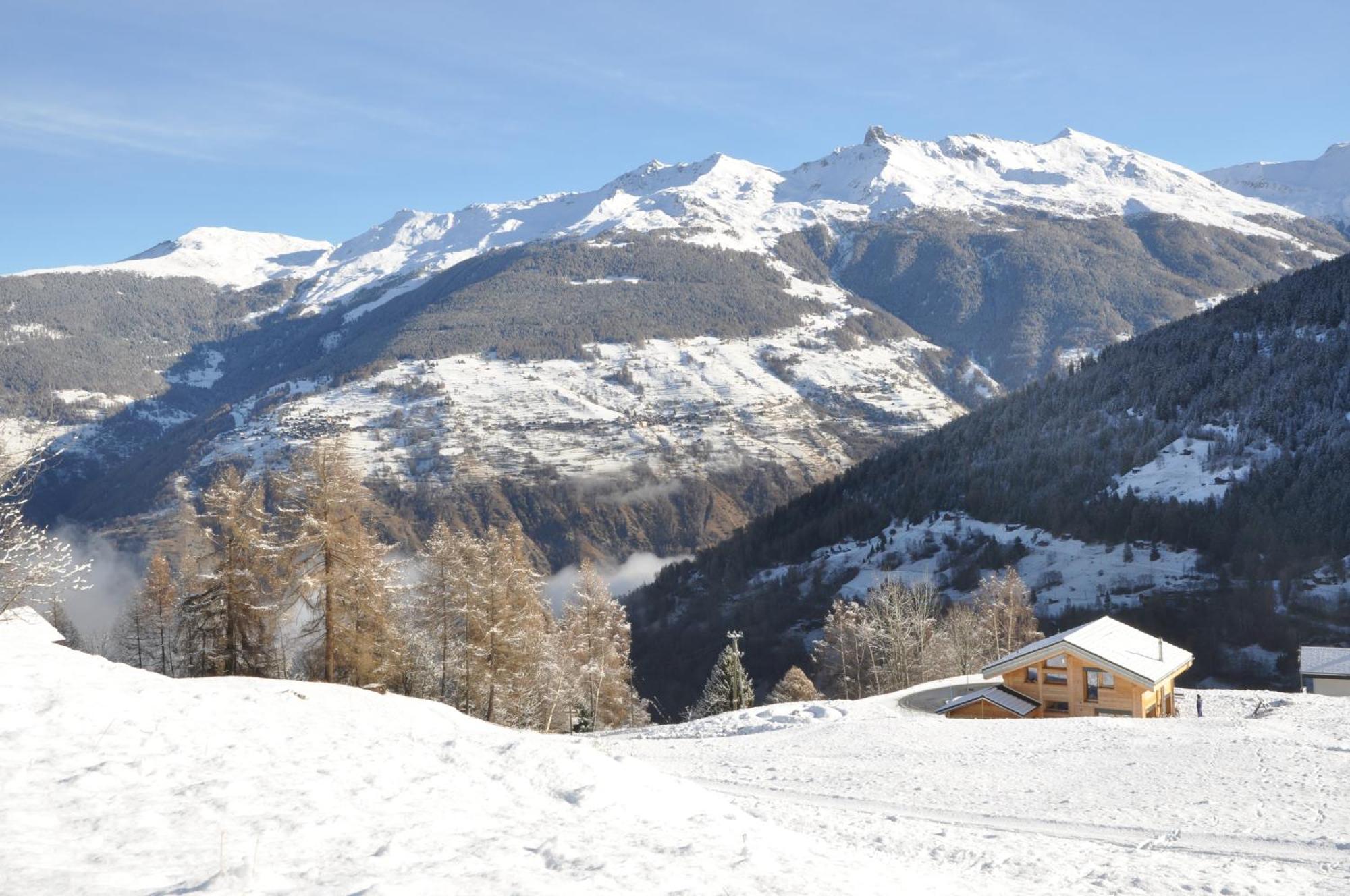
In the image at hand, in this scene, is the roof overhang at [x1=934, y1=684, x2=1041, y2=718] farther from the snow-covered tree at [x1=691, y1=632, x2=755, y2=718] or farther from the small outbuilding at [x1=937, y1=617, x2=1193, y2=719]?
the snow-covered tree at [x1=691, y1=632, x2=755, y2=718]

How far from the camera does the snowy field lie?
11.3 m

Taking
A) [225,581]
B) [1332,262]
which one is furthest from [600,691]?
[1332,262]

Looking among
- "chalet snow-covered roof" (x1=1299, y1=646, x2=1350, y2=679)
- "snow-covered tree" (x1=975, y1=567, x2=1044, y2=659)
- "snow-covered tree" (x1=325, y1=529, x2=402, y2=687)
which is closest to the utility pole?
"snow-covered tree" (x1=975, y1=567, x2=1044, y2=659)

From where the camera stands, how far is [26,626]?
2216 cm

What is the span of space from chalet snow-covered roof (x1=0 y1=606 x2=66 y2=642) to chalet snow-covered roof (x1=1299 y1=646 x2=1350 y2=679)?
2632 inches

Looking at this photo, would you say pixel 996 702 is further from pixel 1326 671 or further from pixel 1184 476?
pixel 1184 476

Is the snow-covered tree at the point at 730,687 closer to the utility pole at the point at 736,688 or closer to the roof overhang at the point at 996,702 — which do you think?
the utility pole at the point at 736,688

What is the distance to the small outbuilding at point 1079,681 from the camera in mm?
45875

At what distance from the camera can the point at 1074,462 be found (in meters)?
143

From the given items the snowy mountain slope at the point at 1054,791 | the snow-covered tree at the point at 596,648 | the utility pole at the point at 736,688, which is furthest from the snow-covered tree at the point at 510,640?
the utility pole at the point at 736,688

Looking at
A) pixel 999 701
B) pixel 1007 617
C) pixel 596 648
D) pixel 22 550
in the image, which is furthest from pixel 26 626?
pixel 1007 617

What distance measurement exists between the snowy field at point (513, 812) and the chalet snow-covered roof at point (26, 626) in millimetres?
506

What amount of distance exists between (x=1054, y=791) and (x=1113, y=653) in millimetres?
26935

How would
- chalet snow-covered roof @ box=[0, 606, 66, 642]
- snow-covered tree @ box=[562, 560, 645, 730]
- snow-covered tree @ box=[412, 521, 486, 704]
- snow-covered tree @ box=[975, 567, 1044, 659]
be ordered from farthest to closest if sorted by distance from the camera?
snow-covered tree @ box=[975, 567, 1044, 659] → snow-covered tree @ box=[562, 560, 645, 730] → snow-covered tree @ box=[412, 521, 486, 704] → chalet snow-covered roof @ box=[0, 606, 66, 642]
